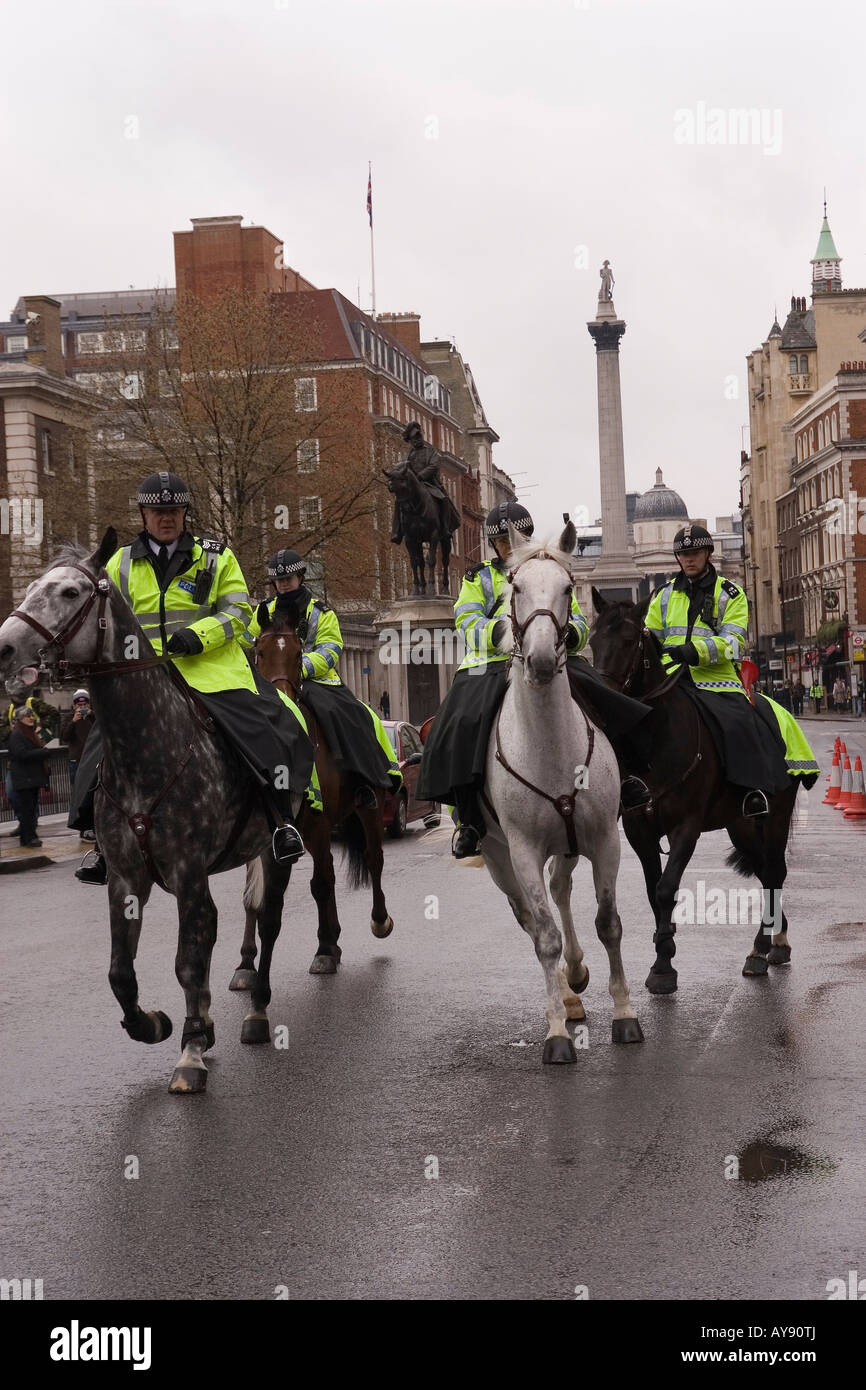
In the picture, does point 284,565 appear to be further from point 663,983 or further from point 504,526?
point 663,983

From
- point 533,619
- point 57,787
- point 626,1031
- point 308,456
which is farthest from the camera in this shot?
point 308,456

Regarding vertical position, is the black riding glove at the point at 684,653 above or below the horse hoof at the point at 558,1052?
above

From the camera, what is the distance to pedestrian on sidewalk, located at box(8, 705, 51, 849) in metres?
23.5

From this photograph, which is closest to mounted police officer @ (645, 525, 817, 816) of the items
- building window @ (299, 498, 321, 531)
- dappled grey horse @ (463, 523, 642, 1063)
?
dappled grey horse @ (463, 523, 642, 1063)

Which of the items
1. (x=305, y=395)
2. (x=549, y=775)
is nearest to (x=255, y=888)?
(x=549, y=775)

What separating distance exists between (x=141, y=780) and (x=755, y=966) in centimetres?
444

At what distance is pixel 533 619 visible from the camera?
763 cm

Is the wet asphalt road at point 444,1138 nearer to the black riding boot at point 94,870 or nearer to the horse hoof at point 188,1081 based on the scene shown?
the horse hoof at point 188,1081

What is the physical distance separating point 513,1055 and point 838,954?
361cm

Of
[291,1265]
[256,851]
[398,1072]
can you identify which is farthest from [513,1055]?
[291,1265]

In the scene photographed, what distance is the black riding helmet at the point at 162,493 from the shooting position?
7.98 m

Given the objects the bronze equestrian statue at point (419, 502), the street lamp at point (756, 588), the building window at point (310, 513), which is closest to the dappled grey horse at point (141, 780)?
the bronze equestrian statue at point (419, 502)

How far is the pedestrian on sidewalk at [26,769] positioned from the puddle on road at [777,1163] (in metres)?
18.4
